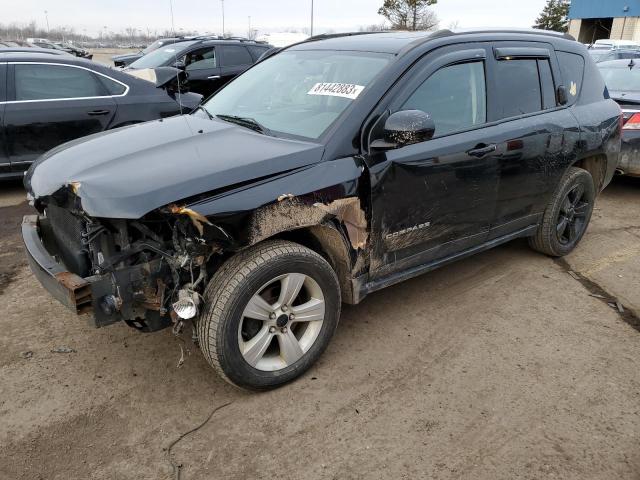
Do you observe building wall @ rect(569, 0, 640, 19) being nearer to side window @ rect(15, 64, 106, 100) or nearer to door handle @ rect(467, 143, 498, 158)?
side window @ rect(15, 64, 106, 100)

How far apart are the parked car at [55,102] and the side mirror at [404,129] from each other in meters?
3.48

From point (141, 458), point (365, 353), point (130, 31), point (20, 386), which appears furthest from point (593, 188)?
point (130, 31)

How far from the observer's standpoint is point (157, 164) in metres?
2.68

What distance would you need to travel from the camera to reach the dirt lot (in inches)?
96.0

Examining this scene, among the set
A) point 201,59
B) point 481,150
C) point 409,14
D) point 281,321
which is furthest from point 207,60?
point 409,14

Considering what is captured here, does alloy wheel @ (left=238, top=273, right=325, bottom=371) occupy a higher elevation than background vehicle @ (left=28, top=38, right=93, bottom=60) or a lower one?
Result: lower

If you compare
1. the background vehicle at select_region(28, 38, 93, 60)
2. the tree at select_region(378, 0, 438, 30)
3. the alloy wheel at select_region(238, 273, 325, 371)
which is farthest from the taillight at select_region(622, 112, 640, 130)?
the tree at select_region(378, 0, 438, 30)

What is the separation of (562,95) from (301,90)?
7.17 ft

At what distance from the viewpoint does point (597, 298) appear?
4059 mm

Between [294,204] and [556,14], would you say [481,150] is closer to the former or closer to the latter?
[294,204]

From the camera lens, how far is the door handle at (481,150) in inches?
135

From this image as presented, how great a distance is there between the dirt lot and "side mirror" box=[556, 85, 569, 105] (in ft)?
5.01

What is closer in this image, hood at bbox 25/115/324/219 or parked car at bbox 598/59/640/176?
hood at bbox 25/115/324/219

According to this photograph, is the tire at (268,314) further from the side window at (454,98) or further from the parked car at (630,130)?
A: the parked car at (630,130)
